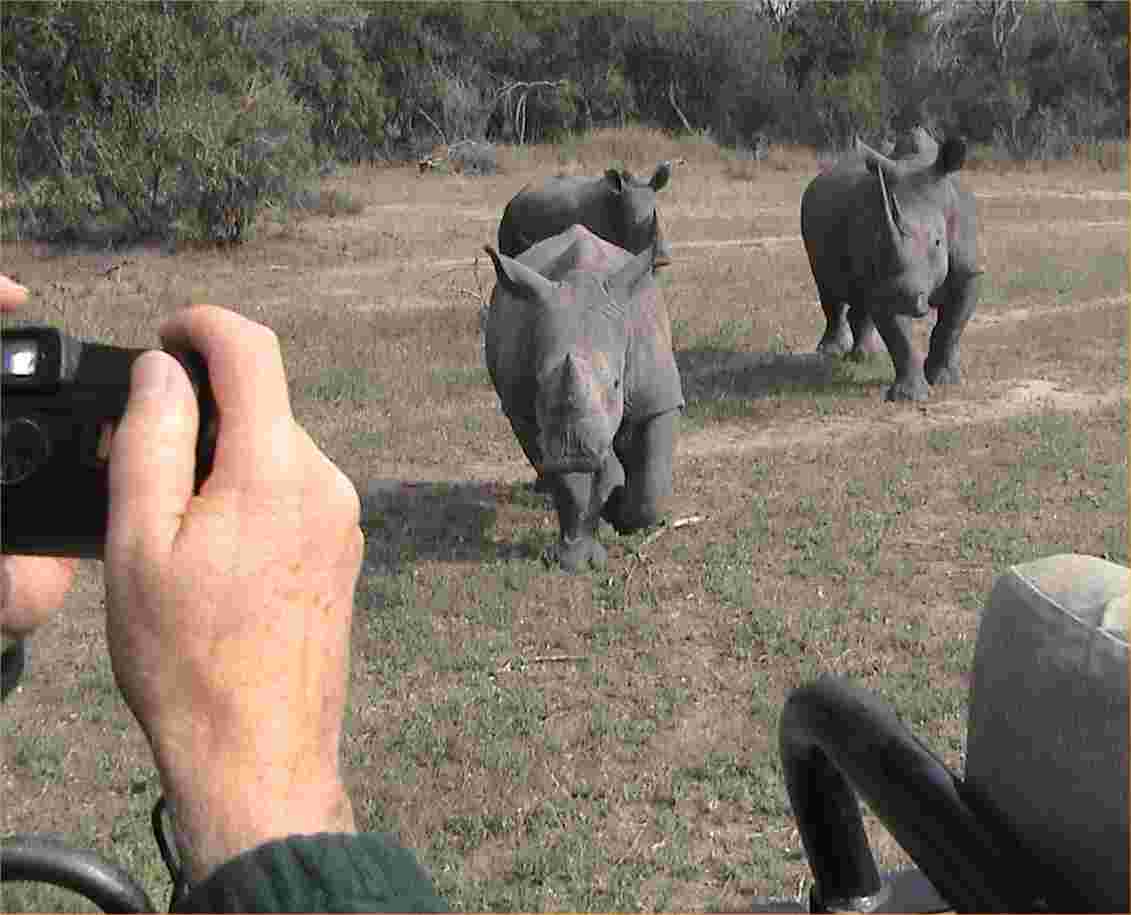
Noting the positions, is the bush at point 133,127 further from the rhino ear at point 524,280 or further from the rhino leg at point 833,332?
the rhino ear at point 524,280

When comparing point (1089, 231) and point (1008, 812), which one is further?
point (1089, 231)

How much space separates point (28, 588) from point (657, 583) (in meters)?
4.25

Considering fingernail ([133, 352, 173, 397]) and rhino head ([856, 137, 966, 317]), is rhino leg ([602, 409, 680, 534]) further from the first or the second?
fingernail ([133, 352, 173, 397])

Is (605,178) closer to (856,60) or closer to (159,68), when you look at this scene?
(159,68)

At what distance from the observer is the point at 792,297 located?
12367mm

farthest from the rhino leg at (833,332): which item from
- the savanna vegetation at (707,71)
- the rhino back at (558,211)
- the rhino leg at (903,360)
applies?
the savanna vegetation at (707,71)

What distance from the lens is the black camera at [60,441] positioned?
47.4 inches

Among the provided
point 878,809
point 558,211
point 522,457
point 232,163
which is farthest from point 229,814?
point 232,163

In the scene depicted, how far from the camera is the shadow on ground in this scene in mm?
6016

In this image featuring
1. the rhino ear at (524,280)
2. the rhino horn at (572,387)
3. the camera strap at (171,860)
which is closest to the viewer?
the camera strap at (171,860)

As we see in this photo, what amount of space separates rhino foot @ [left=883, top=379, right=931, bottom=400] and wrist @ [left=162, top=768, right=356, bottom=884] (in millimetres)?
7997

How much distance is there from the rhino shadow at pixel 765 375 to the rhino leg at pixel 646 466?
2.91 meters

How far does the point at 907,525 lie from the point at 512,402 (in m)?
1.94

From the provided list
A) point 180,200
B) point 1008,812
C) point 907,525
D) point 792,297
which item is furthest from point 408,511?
point 180,200
